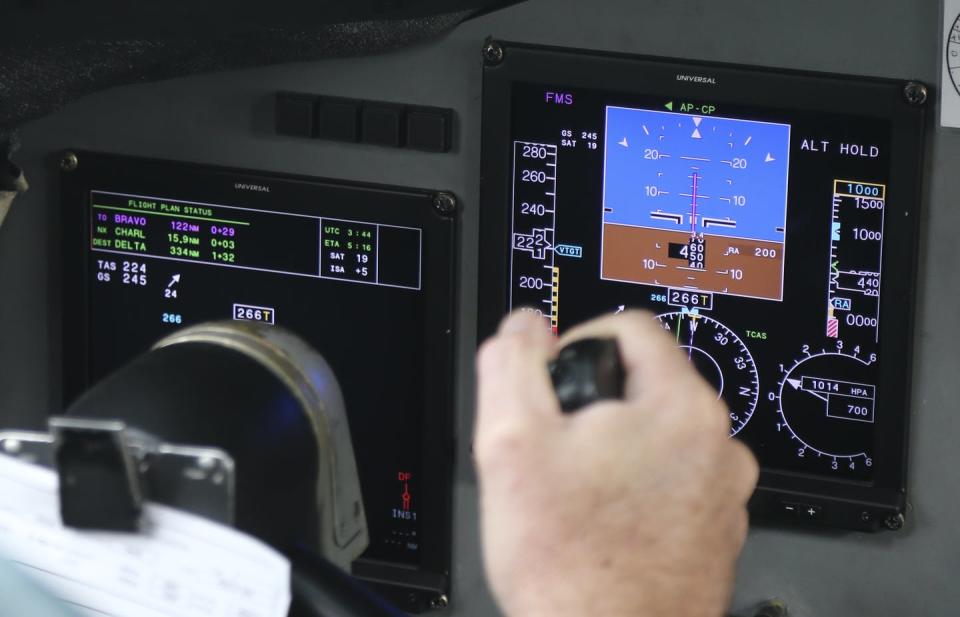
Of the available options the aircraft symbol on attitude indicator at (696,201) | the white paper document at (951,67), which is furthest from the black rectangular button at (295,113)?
the white paper document at (951,67)

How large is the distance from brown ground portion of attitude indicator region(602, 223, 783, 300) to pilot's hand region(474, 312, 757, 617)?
946 mm

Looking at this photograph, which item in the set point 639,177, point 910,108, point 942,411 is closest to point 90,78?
point 639,177

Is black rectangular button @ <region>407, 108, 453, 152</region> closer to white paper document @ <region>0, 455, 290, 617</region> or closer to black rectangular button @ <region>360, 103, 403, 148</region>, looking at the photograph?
black rectangular button @ <region>360, 103, 403, 148</region>

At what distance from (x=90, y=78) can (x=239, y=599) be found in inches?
46.8

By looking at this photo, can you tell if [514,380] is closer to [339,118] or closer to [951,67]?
[951,67]

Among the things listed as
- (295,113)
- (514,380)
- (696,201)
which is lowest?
(514,380)

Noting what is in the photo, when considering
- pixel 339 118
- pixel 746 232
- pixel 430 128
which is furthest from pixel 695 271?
pixel 339 118

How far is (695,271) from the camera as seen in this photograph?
1.93m

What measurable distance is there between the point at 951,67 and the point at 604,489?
A: 1.04 metres

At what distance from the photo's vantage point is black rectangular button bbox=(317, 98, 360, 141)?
2014 millimetres

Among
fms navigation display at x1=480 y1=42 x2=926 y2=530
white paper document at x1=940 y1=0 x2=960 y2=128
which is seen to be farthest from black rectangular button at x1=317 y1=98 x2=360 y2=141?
white paper document at x1=940 y1=0 x2=960 y2=128

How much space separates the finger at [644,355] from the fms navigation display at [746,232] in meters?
0.89

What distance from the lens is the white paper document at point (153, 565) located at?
3.22 feet

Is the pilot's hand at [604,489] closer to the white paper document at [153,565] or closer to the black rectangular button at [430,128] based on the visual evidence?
the white paper document at [153,565]
